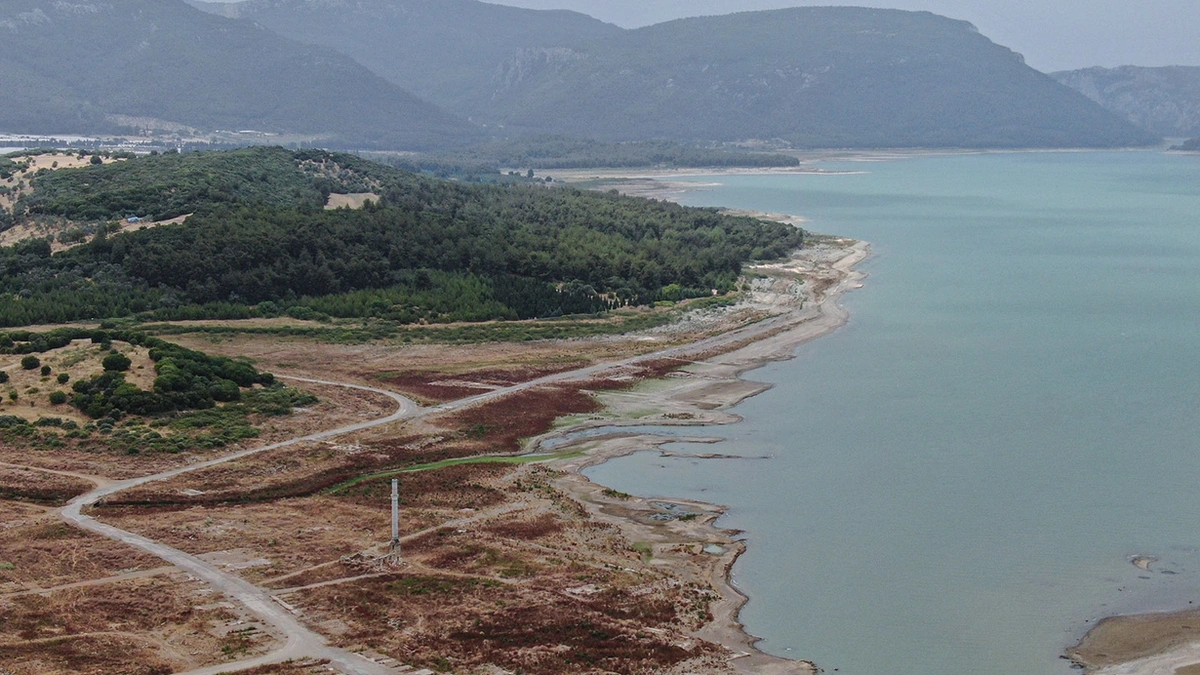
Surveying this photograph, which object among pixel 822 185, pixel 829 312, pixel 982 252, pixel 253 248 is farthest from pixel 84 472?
pixel 822 185

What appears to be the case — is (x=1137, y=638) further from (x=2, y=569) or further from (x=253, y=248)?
(x=253, y=248)

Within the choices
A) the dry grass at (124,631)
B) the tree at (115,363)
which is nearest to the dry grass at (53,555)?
the dry grass at (124,631)

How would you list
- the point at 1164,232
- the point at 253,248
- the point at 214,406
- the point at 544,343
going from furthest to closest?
1. the point at 1164,232
2. the point at 253,248
3. the point at 544,343
4. the point at 214,406

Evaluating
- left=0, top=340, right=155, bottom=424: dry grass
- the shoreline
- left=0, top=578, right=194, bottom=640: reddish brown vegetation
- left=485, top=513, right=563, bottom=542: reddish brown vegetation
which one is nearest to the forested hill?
the shoreline

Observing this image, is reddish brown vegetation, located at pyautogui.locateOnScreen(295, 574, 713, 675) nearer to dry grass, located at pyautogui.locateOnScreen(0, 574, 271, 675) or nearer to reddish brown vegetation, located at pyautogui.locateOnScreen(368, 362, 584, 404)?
dry grass, located at pyautogui.locateOnScreen(0, 574, 271, 675)

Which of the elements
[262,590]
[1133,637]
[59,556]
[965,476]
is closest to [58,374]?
[59,556]

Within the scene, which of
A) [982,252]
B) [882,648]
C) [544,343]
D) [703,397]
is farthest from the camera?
[982,252]
